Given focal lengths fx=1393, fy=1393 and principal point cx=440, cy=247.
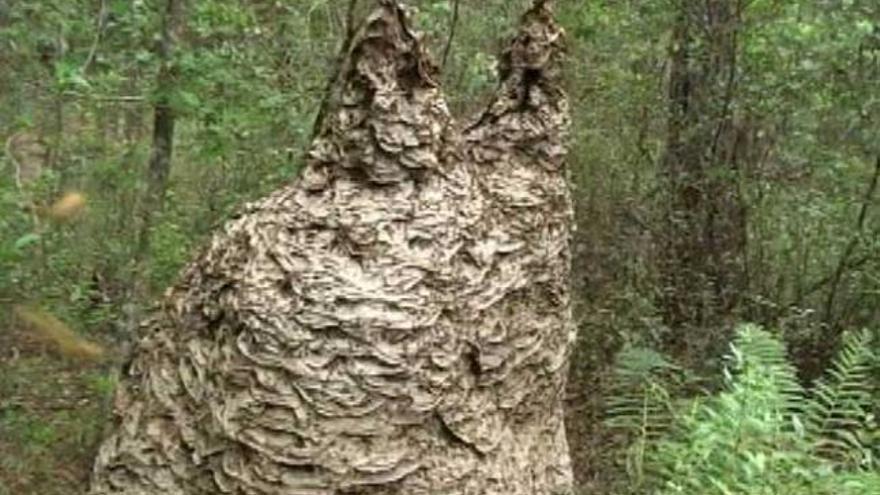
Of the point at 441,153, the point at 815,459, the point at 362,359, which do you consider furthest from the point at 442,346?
the point at 815,459

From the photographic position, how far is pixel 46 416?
7.42 metres

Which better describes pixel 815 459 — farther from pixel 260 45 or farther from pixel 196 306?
pixel 260 45

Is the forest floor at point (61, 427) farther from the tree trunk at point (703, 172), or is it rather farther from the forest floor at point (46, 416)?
the tree trunk at point (703, 172)

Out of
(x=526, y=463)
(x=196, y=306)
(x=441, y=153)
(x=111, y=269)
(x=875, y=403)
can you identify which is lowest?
(x=111, y=269)

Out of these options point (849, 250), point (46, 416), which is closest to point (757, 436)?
point (849, 250)

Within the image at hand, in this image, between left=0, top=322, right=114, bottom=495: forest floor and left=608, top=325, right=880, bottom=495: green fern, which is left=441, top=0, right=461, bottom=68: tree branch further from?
left=608, top=325, right=880, bottom=495: green fern

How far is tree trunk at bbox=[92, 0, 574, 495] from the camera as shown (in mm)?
2957

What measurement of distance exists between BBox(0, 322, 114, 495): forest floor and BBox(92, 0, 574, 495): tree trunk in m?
3.06

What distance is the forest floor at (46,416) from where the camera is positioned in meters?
6.64

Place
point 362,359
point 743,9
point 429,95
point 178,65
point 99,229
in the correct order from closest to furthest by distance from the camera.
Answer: point 362,359
point 429,95
point 178,65
point 743,9
point 99,229

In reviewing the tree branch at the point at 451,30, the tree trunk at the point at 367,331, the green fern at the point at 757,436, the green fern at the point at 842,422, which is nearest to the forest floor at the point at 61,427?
the green fern at the point at 757,436

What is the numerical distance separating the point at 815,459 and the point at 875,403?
1904 mm

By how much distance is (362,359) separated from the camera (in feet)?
9.69

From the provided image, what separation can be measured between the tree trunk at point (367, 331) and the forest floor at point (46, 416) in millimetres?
3057
